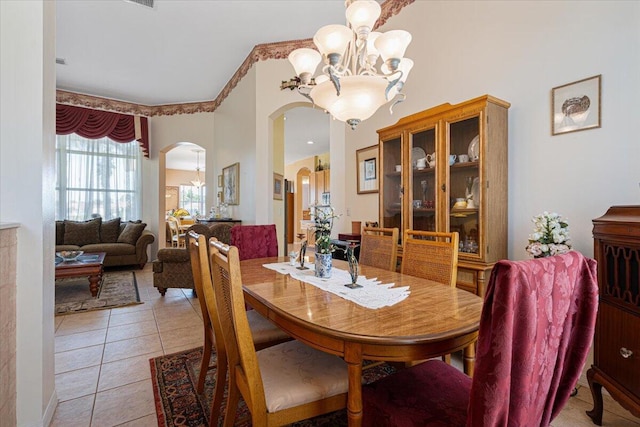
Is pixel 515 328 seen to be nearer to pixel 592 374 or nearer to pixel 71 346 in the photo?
pixel 592 374

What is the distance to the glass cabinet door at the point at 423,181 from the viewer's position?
2493mm

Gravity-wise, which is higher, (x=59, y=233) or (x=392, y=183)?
(x=392, y=183)

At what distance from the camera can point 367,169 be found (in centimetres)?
357

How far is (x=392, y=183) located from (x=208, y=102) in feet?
16.2

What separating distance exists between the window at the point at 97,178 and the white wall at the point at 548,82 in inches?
244

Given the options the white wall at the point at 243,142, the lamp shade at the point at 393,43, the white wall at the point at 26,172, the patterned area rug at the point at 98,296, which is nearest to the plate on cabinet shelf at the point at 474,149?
the lamp shade at the point at 393,43

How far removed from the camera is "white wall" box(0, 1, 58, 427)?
147cm

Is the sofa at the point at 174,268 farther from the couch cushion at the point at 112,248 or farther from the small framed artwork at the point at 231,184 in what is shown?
the couch cushion at the point at 112,248

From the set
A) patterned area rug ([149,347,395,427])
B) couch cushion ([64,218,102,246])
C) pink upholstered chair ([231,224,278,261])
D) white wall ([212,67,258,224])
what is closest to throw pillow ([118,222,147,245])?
couch cushion ([64,218,102,246])

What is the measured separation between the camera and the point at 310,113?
5844 millimetres

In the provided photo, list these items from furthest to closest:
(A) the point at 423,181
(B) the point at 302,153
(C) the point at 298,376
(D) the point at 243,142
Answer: (B) the point at 302,153 → (D) the point at 243,142 → (A) the point at 423,181 → (C) the point at 298,376

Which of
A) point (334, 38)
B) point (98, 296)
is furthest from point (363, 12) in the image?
point (98, 296)

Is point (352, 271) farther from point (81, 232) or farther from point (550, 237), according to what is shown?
point (81, 232)

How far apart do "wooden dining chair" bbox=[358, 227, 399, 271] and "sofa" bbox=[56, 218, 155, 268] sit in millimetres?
4767
